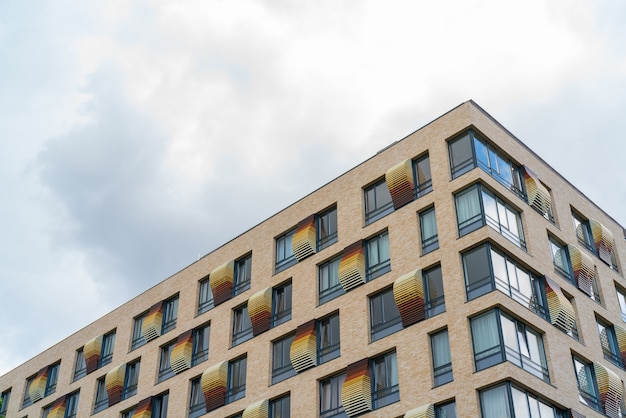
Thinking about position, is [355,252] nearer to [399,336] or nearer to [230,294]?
[399,336]

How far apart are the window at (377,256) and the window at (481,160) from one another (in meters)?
5.01

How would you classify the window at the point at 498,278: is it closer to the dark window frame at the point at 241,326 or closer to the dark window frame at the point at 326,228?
the dark window frame at the point at 326,228

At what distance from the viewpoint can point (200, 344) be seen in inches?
2110

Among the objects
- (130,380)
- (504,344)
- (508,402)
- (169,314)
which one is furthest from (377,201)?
(130,380)

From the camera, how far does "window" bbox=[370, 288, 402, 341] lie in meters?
43.0

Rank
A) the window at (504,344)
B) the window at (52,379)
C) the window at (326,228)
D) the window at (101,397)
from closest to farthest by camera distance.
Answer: the window at (504,344) < the window at (326,228) < the window at (101,397) < the window at (52,379)

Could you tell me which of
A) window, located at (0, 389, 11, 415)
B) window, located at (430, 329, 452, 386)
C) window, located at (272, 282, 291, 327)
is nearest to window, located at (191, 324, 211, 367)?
window, located at (272, 282, 291, 327)

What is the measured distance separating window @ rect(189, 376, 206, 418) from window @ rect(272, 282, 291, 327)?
20.6 ft

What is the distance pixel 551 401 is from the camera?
3928 cm

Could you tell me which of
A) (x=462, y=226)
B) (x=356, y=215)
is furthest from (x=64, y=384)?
(x=462, y=226)

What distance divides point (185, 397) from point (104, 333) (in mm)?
12169

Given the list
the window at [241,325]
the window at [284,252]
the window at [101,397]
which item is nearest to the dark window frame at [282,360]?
the window at [241,325]

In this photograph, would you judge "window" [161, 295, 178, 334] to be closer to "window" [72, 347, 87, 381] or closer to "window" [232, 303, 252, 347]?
"window" [232, 303, 252, 347]

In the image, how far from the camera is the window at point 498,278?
40.4 metres
